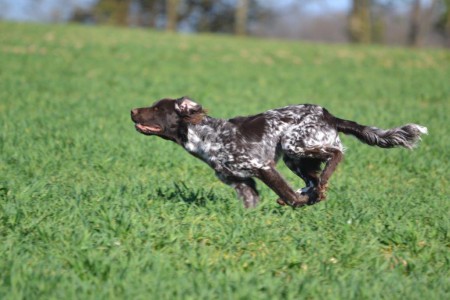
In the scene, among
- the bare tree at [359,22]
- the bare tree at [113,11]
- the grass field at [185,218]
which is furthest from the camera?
the bare tree at [113,11]

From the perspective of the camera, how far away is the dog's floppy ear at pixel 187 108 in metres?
6.91

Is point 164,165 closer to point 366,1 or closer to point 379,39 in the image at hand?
point 366,1

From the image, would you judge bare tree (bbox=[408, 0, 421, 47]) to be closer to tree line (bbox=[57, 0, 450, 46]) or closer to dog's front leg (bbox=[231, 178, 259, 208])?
tree line (bbox=[57, 0, 450, 46])

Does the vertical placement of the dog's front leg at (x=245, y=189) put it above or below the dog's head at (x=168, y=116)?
below

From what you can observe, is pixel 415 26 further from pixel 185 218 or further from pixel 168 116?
pixel 185 218

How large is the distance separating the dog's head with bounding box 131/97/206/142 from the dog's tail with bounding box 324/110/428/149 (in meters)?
1.33

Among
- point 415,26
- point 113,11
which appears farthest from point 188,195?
point 113,11

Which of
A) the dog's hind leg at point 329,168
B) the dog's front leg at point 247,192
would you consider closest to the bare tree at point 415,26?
the dog's hind leg at point 329,168

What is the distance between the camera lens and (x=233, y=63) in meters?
28.1

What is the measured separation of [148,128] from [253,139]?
101cm

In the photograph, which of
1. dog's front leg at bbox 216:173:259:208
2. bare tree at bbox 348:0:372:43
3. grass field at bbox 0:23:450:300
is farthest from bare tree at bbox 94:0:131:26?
dog's front leg at bbox 216:173:259:208

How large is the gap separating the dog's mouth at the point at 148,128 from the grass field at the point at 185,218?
619 mm

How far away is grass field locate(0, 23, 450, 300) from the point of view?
4.77 m

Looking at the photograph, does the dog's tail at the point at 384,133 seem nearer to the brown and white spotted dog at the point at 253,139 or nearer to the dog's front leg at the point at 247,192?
the brown and white spotted dog at the point at 253,139
